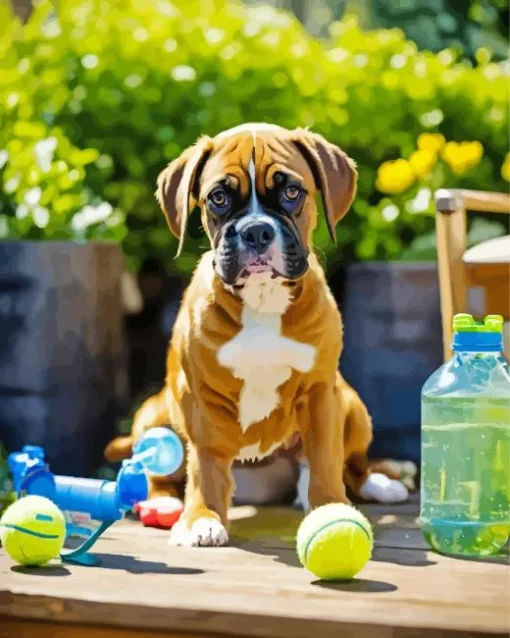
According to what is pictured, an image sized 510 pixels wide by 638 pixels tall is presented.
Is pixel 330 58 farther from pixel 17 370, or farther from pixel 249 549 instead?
pixel 249 549

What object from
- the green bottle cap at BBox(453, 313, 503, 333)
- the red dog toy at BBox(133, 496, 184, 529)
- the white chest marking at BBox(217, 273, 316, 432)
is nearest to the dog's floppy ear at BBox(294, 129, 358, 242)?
the white chest marking at BBox(217, 273, 316, 432)

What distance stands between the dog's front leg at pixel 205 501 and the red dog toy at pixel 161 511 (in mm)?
82

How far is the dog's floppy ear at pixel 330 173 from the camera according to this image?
1.93m

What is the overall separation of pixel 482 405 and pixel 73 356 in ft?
3.26

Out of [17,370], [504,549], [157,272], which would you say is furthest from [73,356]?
[504,549]

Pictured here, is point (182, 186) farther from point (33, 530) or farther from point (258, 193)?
point (33, 530)

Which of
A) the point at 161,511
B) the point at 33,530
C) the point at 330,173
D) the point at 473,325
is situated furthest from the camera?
the point at 161,511

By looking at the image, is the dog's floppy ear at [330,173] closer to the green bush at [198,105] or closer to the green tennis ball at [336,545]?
the green tennis ball at [336,545]

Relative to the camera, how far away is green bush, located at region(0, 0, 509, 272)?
2650 mm

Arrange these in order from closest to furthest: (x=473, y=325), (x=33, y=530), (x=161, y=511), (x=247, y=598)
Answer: (x=247, y=598), (x=33, y=530), (x=473, y=325), (x=161, y=511)

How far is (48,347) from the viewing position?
2406 millimetres

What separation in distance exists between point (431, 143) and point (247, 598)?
1.44 m

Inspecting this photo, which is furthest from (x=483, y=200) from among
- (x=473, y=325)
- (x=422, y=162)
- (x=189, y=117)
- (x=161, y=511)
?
(x=161, y=511)


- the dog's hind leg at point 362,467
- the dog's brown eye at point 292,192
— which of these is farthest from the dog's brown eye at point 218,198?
the dog's hind leg at point 362,467
